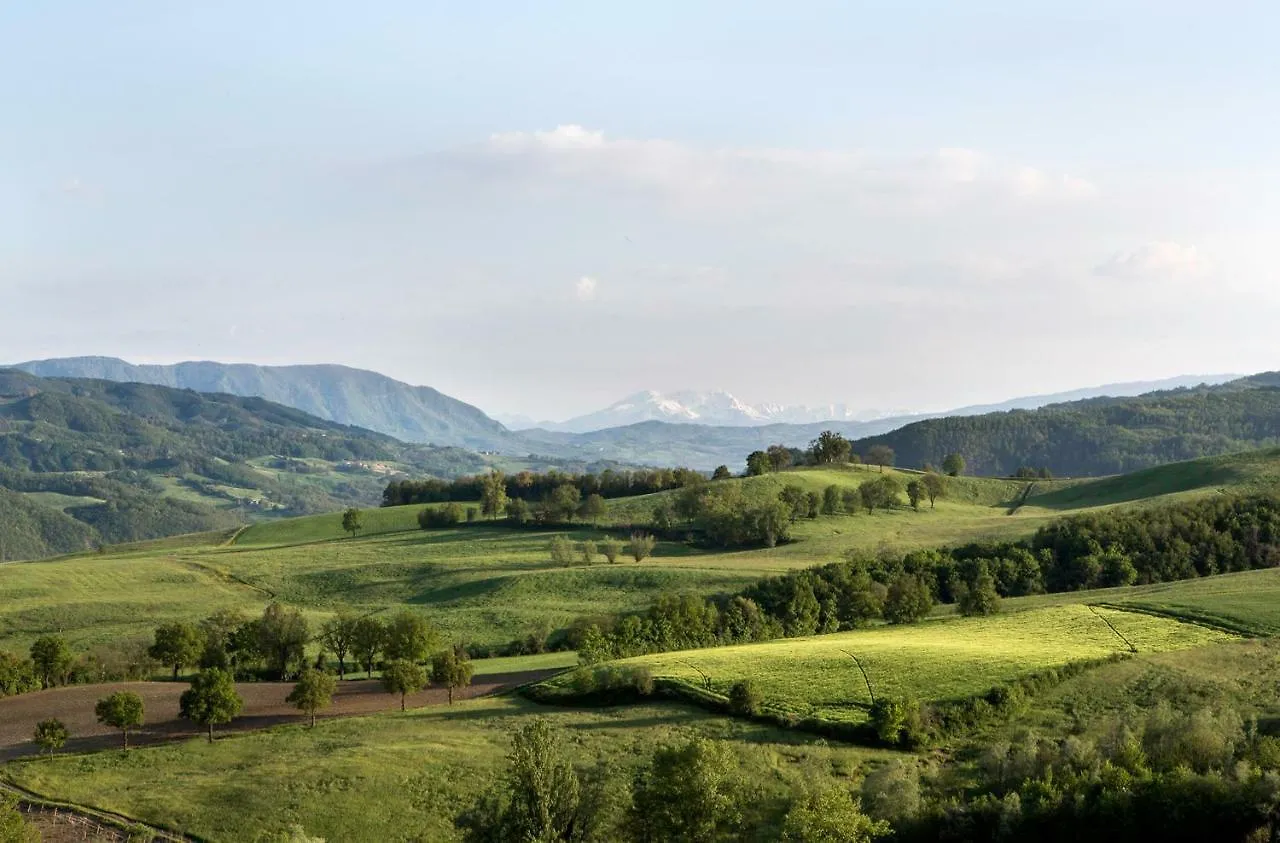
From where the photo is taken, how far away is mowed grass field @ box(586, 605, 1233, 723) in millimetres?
60656

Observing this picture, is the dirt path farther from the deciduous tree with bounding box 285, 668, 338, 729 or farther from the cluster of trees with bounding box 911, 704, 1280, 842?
the cluster of trees with bounding box 911, 704, 1280, 842

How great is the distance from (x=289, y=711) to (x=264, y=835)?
2685cm

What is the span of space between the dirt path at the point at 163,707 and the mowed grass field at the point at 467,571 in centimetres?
2041

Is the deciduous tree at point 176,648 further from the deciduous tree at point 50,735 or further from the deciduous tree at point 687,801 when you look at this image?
the deciduous tree at point 687,801

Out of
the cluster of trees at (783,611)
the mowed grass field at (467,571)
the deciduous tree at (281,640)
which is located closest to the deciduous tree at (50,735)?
the deciduous tree at (281,640)

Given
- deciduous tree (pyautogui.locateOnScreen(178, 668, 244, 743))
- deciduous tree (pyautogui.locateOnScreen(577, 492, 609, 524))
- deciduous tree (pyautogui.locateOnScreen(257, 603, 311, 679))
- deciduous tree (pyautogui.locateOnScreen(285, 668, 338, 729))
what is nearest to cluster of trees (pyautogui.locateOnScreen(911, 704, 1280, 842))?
deciduous tree (pyautogui.locateOnScreen(285, 668, 338, 729))

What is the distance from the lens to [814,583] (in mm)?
98062

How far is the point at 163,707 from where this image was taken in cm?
6862

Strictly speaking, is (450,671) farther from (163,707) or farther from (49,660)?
(49,660)

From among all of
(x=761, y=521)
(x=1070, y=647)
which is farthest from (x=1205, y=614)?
(x=761, y=521)

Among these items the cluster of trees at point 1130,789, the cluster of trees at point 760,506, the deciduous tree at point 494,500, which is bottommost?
the cluster of trees at point 1130,789

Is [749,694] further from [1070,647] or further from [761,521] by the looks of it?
[761,521]

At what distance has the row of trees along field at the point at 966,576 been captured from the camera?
88000mm

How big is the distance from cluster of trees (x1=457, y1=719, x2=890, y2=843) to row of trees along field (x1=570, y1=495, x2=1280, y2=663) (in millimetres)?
33424
